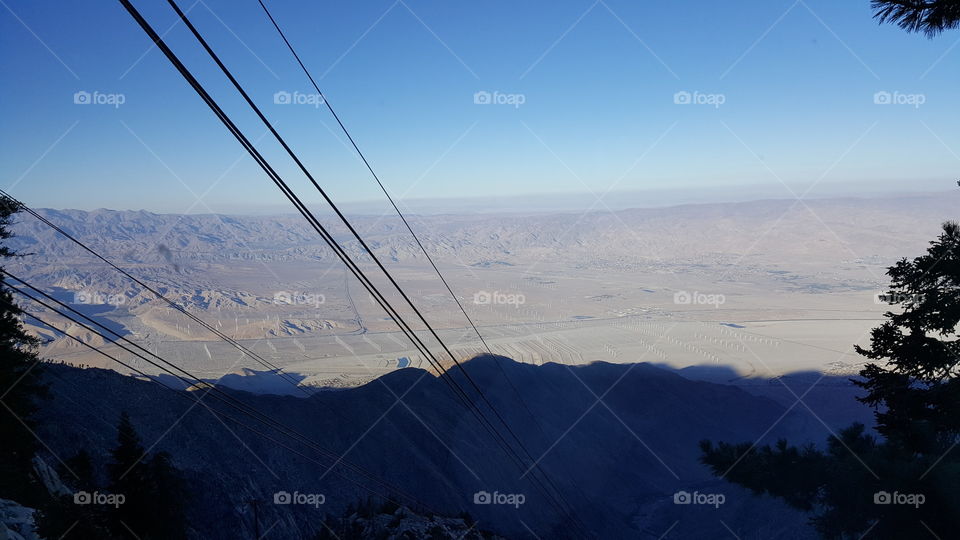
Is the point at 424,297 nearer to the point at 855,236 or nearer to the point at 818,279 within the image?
the point at 818,279

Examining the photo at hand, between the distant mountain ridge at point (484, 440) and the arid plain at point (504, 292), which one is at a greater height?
the arid plain at point (504, 292)

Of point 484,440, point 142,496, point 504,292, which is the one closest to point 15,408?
point 142,496

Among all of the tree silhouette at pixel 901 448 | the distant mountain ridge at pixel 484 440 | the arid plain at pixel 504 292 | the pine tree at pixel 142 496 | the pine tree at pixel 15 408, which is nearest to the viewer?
the tree silhouette at pixel 901 448

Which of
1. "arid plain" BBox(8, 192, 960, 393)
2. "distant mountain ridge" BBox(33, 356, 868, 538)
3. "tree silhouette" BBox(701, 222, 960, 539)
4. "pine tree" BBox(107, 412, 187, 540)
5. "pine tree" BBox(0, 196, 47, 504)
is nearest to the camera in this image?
"tree silhouette" BBox(701, 222, 960, 539)

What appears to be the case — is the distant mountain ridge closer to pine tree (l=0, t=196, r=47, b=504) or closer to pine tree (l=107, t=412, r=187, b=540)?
pine tree (l=0, t=196, r=47, b=504)

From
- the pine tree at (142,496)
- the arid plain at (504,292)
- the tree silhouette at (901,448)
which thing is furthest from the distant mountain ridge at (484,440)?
the arid plain at (504,292)

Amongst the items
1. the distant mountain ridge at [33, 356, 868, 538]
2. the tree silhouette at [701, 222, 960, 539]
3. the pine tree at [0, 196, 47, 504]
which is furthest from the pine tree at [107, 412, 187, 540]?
the tree silhouette at [701, 222, 960, 539]

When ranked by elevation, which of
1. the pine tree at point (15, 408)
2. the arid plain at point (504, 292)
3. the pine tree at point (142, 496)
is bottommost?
the pine tree at point (142, 496)

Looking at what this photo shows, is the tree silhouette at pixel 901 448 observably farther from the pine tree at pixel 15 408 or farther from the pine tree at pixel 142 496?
the pine tree at pixel 15 408
